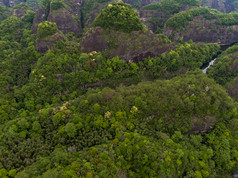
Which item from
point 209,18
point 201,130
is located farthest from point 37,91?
point 209,18

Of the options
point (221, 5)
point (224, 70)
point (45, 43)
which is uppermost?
point (221, 5)

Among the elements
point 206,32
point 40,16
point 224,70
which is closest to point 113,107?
point 224,70

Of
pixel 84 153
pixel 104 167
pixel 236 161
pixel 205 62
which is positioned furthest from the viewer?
pixel 205 62

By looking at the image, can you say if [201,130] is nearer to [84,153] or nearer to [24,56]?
[84,153]

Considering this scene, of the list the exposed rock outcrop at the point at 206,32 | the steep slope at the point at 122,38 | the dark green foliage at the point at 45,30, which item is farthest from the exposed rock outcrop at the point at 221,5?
the dark green foliage at the point at 45,30

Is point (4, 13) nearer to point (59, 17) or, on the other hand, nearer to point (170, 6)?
point (59, 17)

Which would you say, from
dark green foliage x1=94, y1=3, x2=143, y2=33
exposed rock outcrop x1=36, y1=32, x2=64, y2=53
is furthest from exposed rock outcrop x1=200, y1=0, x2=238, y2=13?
exposed rock outcrop x1=36, y1=32, x2=64, y2=53

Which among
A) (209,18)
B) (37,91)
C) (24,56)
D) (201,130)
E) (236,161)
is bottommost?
→ (236,161)
